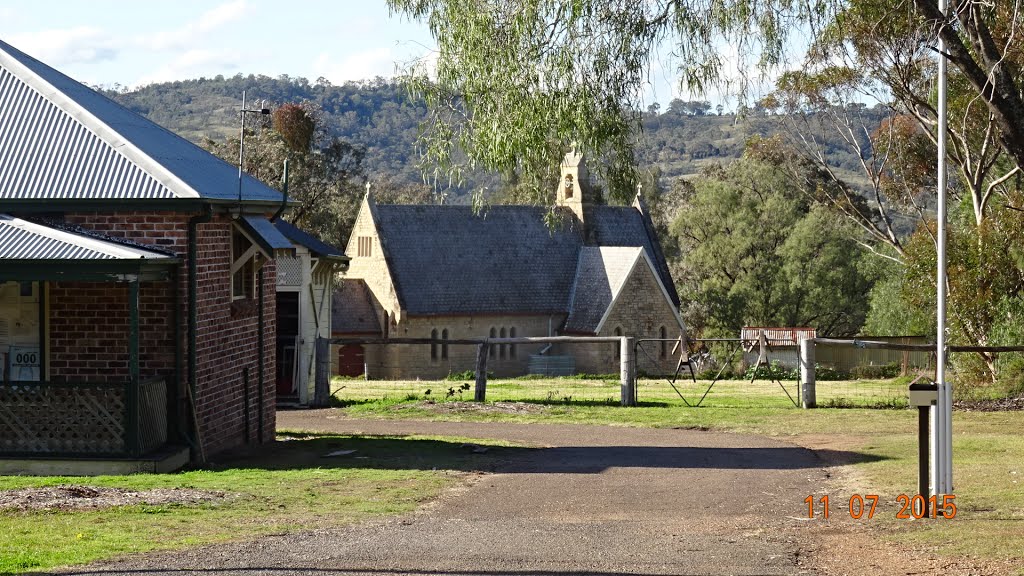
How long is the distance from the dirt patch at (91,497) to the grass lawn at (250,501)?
196 mm

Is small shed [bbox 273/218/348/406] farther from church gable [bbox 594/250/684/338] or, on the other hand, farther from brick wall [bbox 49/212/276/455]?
church gable [bbox 594/250/684/338]

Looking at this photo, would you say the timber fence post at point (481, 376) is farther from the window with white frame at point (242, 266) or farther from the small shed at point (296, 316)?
the window with white frame at point (242, 266)

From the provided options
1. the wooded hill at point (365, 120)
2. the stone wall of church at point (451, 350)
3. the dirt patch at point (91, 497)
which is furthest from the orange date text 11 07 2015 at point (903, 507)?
the wooded hill at point (365, 120)

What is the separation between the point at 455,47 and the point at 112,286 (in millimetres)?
5050

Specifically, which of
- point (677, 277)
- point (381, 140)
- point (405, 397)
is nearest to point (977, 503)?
point (405, 397)

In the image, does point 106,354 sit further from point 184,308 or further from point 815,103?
point 815,103

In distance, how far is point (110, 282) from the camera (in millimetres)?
15312

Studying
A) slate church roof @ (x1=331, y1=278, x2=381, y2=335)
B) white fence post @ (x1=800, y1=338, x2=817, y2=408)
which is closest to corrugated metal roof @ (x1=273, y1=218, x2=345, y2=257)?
white fence post @ (x1=800, y1=338, x2=817, y2=408)

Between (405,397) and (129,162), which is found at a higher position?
(129,162)

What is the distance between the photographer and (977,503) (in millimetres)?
11875

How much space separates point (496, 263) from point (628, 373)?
34.4 m

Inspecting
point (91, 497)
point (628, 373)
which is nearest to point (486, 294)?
point (628, 373)

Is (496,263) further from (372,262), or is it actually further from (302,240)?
(302,240)

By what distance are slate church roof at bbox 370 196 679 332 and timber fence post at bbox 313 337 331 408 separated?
29.8 meters
